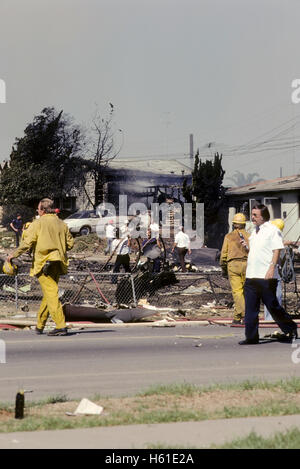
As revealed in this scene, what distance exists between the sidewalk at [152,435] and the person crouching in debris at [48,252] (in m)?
6.32

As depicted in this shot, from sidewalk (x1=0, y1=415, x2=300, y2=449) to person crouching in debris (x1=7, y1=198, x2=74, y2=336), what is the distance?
6.32 metres

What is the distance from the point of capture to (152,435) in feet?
22.9

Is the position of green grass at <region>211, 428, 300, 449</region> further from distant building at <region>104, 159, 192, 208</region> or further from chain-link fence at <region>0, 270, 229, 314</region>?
distant building at <region>104, 159, 192, 208</region>

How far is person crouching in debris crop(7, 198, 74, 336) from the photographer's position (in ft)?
44.3

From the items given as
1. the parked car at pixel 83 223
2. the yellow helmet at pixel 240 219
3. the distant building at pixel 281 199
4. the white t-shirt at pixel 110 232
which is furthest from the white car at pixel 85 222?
the yellow helmet at pixel 240 219

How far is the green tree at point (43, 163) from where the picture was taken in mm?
58688

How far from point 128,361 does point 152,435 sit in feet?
15.4

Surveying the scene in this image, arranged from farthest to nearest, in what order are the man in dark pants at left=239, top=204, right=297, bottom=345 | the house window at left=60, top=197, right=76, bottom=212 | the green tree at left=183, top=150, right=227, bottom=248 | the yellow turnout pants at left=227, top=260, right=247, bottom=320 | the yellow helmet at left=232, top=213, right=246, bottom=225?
the house window at left=60, top=197, right=76, bottom=212 < the green tree at left=183, top=150, right=227, bottom=248 < the yellow helmet at left=232, top=213, right=246, bottom=225 < the yellow turnout pants at left=227, top=260, right=247, bottom=320 < the man in dark pants at left=239, top=204, right=297, bottom=345

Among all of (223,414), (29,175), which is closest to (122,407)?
(223,414)

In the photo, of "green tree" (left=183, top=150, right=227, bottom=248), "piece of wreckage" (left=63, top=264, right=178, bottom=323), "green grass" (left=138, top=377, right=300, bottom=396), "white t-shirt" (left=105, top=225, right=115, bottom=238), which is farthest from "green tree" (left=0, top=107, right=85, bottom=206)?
"green grass" (left=138, top=377, right=300, bottom=396)

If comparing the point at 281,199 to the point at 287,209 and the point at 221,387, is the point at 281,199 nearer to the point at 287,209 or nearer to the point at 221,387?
the point at 287,209

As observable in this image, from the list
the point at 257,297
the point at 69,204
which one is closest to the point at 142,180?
the point at 69,204

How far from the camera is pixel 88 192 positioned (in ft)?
212

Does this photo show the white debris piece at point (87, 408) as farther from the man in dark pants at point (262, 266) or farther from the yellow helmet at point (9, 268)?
the yellow helmet at point (9, 268)
